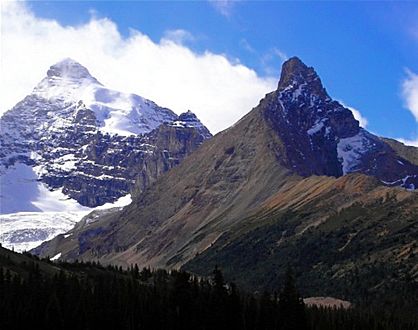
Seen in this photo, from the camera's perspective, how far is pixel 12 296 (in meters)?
151

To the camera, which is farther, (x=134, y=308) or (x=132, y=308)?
(x=134, y=308)

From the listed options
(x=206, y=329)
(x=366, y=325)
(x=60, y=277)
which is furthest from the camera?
(x=366, y=325)

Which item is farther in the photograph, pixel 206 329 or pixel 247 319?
pixel 247 319

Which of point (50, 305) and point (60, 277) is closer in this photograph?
point (50, 305)

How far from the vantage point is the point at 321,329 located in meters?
184

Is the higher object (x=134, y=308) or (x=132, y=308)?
(x=134, y=308)

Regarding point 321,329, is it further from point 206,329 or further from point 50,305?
point 50,305

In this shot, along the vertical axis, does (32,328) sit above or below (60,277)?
below

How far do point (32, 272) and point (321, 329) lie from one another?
64.9 m

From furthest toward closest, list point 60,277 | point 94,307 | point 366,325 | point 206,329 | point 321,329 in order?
point 366,325 < point 321,329 < point 60,277 < point 94,307 < point 206,329

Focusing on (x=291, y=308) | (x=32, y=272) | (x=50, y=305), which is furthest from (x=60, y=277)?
(x=291, y=308)

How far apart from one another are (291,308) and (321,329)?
3689cm

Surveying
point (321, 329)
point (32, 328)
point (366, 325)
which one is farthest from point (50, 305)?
point (366, 325)

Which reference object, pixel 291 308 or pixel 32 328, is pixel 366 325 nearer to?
pixel 291 308
